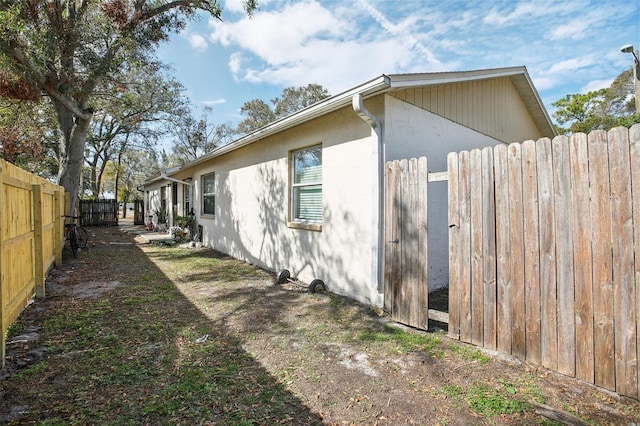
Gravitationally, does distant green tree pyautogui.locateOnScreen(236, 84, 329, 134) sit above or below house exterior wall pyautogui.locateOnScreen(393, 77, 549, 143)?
above

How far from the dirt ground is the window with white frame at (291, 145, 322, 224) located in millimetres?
1585

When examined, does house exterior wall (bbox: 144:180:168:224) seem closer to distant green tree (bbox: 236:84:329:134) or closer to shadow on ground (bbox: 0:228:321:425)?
distant green tree (bbox: 236:84:329:134)

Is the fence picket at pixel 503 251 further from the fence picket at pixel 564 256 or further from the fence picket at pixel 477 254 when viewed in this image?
the fence picket at pixel 564 256

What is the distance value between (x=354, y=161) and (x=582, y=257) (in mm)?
2913

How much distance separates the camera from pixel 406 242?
3625mm

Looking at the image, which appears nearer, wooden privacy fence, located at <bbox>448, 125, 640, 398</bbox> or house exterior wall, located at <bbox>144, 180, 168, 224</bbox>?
wooden privacy fence, located at <bbox>448, 125, 640, 398</bbox>

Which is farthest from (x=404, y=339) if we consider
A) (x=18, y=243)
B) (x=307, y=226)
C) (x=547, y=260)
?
(x=18, y=243)

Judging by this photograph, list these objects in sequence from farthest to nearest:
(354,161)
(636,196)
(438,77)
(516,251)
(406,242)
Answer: (354,161), (438,77), (406,242), (516,251), (636,196)

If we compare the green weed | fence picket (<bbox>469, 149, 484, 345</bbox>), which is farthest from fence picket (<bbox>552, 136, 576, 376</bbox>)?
the green weed

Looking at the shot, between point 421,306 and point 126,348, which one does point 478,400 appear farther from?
point 126,348

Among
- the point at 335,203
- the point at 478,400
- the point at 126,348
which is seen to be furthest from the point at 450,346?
the point at 126,348

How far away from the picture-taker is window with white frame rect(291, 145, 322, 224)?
551 cm

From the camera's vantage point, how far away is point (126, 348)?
3164 millimetres

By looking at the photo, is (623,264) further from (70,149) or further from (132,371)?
(70,149)
